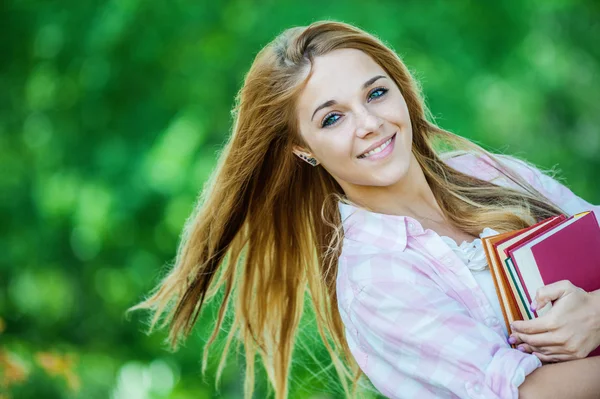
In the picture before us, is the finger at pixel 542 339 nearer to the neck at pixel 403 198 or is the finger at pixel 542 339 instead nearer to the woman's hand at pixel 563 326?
the woman's hand at pixel 563 326

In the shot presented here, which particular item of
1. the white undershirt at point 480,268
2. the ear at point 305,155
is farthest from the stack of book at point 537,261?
the ear at point 305,155

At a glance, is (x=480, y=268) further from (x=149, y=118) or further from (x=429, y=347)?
(x=149, y=118)

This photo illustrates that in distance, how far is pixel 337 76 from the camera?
2.39 m

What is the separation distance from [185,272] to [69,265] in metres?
3.59

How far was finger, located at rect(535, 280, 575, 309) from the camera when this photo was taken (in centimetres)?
205

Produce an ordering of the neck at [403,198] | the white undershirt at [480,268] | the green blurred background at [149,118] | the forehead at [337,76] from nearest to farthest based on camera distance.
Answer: the white undershirt at [480,268]
the forehead at [337,76]
the neck at [403,198]
the green blurred background at [149,118]

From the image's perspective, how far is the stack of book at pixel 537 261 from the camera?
82.0 inches

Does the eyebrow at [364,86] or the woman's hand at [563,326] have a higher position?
the eyebrow at [364,86]

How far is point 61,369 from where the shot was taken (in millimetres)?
4043

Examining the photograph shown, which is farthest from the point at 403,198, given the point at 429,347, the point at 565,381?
the point at 565,381

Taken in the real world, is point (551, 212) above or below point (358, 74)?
below

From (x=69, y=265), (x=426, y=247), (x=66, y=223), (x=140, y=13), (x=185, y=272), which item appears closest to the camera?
(x=426, y=247)

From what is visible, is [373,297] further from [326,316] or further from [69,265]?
[69,265]

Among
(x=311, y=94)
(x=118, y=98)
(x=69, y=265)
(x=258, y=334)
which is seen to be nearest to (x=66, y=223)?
(x=69, y=265)
